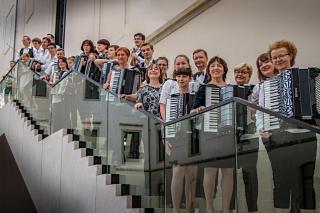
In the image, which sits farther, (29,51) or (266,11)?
(29,51)

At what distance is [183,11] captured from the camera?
348 inches

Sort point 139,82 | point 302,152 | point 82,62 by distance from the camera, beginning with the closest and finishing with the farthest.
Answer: point 302,152 < point 139,82 < point 82,62

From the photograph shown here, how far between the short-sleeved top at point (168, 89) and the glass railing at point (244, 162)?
707mm

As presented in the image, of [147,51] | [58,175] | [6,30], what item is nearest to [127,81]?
[147,51]

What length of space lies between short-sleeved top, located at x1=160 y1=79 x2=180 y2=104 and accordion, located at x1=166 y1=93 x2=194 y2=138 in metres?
0.23

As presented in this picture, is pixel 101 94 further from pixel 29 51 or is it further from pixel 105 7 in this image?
pixel 105 7

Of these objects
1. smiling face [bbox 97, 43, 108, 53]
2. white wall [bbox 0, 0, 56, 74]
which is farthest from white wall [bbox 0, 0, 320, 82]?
Result: white wall [bbox 0, 0, 56, 74]

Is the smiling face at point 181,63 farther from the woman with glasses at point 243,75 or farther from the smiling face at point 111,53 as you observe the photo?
the smiling face at point 111,53

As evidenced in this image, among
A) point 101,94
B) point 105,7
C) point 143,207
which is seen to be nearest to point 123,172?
point 143,207

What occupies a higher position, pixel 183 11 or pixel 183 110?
pixel 183 11

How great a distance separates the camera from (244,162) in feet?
13.1

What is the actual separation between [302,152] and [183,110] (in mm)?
1601

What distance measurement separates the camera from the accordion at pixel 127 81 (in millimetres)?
6352

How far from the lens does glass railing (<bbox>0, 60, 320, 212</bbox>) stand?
3721 millimetres
